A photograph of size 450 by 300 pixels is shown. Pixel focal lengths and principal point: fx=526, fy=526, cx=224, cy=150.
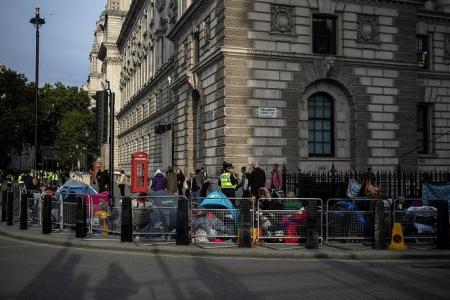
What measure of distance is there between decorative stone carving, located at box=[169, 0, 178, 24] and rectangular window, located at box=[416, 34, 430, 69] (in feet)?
53.6

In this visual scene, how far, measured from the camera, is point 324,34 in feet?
80.6

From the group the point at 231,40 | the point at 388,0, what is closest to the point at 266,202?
the point at 231,40

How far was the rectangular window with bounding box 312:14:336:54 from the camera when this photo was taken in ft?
80.1

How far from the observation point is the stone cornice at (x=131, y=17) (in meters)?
57.6

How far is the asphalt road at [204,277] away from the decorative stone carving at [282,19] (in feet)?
46.9

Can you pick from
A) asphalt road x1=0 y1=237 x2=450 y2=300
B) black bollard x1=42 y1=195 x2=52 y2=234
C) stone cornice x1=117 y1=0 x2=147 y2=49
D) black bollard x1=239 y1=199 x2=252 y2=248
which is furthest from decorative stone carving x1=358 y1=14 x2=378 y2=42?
stone cornice x1=117 y1=0 x2=147 y2=49

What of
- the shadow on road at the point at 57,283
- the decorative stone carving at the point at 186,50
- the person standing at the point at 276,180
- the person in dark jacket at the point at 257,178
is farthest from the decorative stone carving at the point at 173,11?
the shadow on road at the point at 57,283

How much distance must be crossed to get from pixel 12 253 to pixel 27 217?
5.71 m

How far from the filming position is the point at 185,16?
2919 centimetres

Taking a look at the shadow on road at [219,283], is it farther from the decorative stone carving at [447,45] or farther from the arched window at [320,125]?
the decorative stone carving at [447,45]

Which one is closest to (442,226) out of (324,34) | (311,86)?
(311,86)

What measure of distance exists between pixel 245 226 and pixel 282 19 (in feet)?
43.8

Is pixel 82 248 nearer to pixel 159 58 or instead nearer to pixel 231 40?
pixel 231 40

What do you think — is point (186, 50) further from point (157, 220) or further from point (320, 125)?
point (157, 220)
